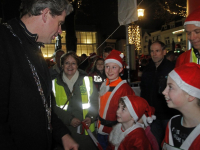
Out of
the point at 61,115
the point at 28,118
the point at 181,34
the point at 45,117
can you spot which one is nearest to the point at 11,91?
the point at 28,118

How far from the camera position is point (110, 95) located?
2982 millimetres

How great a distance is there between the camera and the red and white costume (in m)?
2.14

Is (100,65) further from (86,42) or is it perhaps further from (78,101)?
(86,42)

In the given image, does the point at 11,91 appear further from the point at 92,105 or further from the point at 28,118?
the point at 92,105

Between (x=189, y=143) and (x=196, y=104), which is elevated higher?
(x=196, y=104)

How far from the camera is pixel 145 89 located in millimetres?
3621

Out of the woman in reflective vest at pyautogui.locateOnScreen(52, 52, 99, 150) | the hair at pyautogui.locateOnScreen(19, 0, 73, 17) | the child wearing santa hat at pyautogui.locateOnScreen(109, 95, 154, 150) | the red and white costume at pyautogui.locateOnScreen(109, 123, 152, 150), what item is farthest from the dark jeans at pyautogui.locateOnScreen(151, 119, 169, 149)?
the hair at pyautogui.locateOnScreen(19, 0, 73, 17)

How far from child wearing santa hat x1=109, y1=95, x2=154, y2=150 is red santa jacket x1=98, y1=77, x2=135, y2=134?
37 cm

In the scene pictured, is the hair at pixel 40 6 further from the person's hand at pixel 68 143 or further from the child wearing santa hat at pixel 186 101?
the child wearing santa hat at pixel 186 101

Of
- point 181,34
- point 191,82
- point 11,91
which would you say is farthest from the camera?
point 181,34

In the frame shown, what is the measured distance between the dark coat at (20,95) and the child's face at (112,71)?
1885mm

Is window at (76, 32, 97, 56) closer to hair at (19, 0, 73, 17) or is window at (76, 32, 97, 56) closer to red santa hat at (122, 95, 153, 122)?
red santa hat at (122, 95, 153, 122)

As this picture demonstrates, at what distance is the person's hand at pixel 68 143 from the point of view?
63.5 inches

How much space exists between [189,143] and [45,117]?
1397 millimetres
